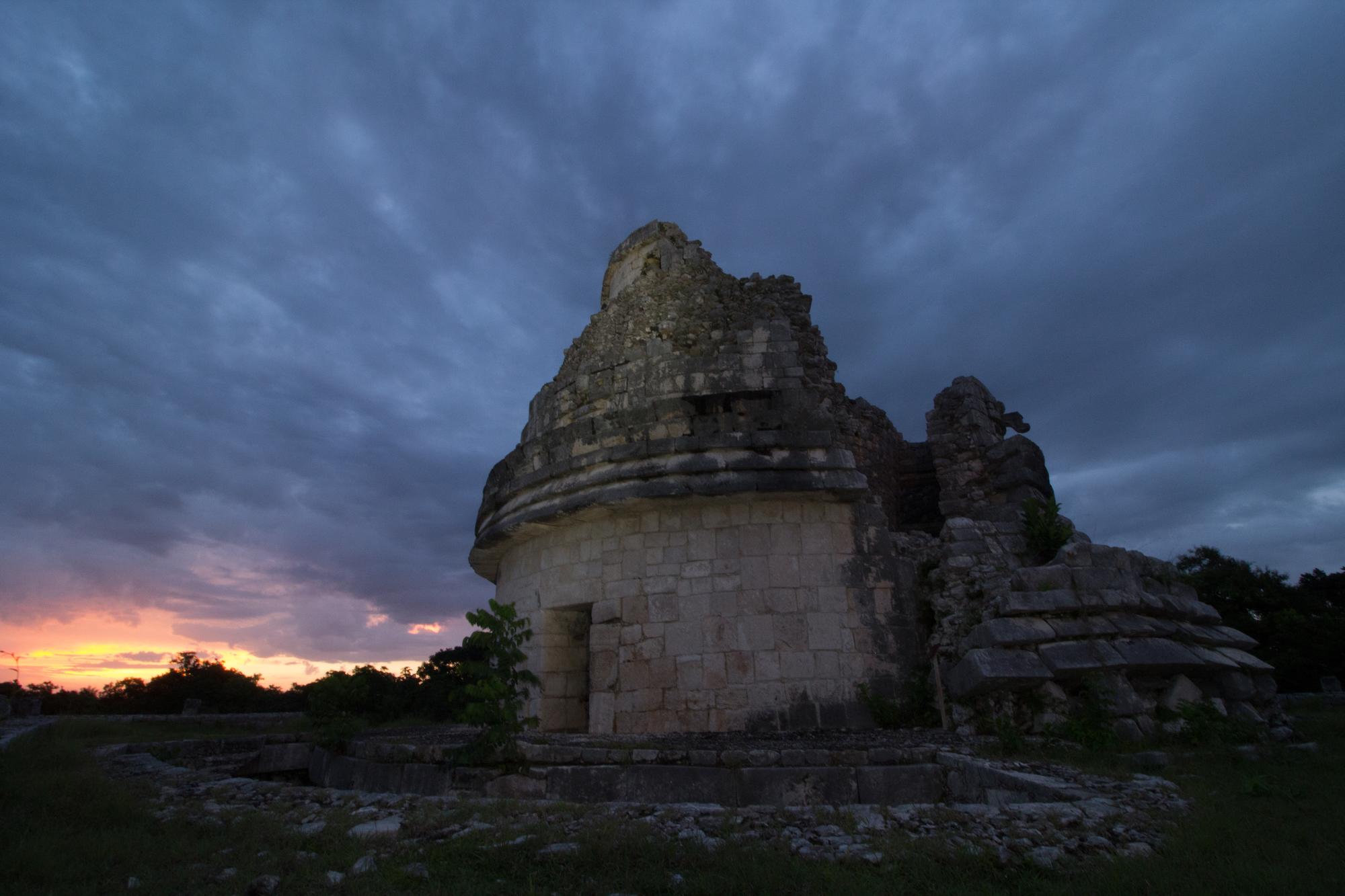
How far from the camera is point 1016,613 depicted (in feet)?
23.7

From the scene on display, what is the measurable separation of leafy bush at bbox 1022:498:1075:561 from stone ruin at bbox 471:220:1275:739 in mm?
114

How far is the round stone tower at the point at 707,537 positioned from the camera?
8.00m

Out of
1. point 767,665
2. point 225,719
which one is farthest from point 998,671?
point 225,719

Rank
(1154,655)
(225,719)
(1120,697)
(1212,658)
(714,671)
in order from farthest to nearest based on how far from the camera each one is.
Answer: (225,719) → (714,671) → (1212,658) → (1154,655) → (1120,697)

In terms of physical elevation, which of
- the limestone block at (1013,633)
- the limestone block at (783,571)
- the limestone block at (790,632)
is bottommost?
the limestone block at (1013,633)

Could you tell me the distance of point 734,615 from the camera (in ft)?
26.8

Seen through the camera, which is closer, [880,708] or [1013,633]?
Answer: [1013,633]

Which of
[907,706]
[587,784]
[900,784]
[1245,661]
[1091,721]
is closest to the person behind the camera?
[900,784]

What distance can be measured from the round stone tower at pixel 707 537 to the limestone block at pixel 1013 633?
1.24 m

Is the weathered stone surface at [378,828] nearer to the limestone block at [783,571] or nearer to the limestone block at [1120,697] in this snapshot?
the limestone block at [783,571]

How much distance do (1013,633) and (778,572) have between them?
250 centimetres

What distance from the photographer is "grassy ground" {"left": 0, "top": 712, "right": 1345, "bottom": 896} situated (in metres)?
3.12

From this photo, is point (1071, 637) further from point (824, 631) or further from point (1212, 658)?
point (824, 631)

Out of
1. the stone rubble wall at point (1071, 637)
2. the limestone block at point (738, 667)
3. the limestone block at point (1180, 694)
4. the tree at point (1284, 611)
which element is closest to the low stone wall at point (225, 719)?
the limestone block at point (738, 667)
